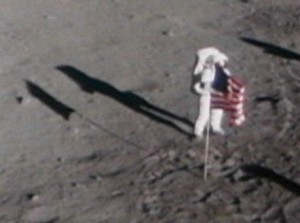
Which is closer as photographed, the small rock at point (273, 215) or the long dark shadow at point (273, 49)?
the small rock at point (273, 215)

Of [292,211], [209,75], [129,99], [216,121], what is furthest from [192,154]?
[129,99]

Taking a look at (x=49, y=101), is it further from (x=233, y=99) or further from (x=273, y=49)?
(x=273, y=49)

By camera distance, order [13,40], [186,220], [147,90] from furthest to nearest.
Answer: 1. [13,40]
2. [147,90]
3. [186,220]

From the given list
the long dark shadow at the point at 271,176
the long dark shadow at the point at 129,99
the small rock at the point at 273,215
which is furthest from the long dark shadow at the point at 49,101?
the small rock at the point at 273,215

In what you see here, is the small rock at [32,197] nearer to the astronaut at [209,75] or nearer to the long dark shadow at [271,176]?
the astronaut at [209,75]

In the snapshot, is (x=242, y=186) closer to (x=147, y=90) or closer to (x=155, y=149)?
(x=155, y=149)

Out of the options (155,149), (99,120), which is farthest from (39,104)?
(155,149)

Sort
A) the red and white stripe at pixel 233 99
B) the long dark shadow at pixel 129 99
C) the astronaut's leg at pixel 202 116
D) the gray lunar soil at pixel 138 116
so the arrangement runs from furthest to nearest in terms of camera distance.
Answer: the long dark shadow at pixel 129 99 < the astronaut's leg at pixel 202 116 < the red and white stripe at pixel 233 99 < the gray lunar soil at pixel 138 116

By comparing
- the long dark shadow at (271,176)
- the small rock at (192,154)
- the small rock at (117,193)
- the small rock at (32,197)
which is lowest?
the small rock at (192,154)
